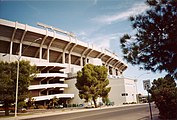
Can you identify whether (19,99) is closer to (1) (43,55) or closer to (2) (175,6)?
(2) (175,6)

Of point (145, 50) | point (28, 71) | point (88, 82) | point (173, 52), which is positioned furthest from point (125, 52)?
point (88, 82)

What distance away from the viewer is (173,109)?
11992 millimetres

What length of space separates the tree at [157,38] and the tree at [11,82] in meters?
21.7

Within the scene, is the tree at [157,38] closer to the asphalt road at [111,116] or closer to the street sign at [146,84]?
the street sign at [146,84]

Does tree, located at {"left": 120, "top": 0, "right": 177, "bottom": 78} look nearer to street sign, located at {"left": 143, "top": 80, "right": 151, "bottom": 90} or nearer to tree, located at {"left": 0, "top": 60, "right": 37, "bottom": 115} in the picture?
street sign, located at {"left": 143, "top": 80, "right": 151, "bottom": 90}

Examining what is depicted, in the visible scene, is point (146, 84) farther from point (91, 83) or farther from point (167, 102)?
point (91, 83)

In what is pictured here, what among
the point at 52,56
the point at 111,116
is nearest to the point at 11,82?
the point at 111,116

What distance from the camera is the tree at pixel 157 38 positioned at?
6.02 metres

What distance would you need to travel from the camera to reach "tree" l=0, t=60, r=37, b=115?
24.4m

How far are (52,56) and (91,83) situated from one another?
94.8 ft

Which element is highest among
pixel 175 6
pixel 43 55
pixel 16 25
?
pixel 16 25

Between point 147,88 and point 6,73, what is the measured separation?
21.7 m

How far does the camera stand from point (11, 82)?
2508 cm

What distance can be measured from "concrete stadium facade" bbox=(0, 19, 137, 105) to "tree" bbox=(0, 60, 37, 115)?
1692 cm
